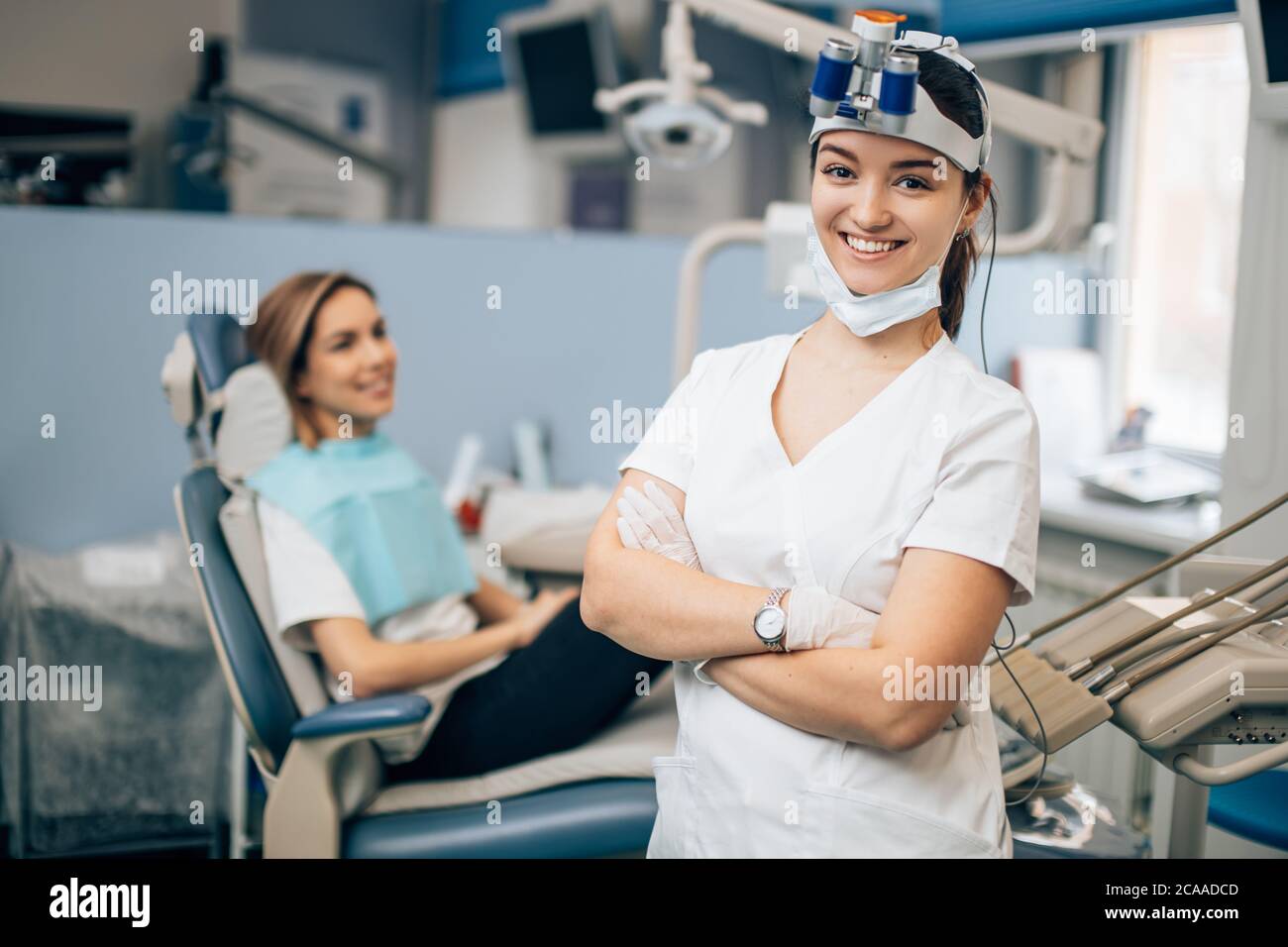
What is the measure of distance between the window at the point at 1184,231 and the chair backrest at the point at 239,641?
216 centimetres

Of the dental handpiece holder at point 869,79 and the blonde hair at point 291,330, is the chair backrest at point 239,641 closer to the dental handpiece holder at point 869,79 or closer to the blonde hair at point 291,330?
the blonde hair at point 291,330

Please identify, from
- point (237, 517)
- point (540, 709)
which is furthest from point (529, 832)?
point (237, 517)

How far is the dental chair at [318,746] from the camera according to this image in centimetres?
141

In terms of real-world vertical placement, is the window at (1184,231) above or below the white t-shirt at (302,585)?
above

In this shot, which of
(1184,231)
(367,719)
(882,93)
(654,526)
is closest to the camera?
(882,93)

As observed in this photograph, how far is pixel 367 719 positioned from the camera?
53.4 inches

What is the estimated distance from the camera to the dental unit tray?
1.02 metres

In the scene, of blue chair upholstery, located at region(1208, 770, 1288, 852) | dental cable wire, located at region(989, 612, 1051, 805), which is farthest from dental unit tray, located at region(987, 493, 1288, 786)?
blue chair upholstery, located at region(1208, 770, 1288, 852)

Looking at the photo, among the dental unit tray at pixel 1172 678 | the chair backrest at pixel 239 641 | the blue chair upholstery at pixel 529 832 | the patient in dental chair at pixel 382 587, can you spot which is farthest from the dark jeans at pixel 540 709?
the dental unit tray at pixel 1172 678

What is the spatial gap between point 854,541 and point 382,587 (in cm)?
89

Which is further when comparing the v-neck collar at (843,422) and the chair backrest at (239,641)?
the chair backrest at (239,641)

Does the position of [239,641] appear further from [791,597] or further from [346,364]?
[791,597]

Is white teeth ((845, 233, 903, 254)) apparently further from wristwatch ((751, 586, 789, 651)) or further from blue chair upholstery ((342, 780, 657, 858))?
blue chair upholstery ((342, 780, 657, 858))
